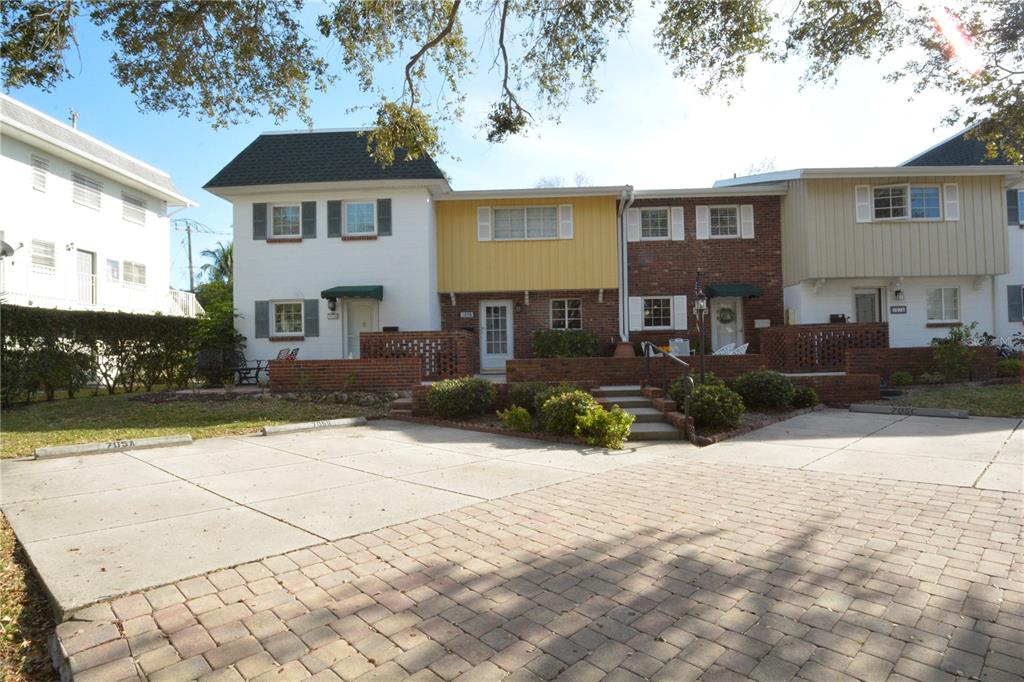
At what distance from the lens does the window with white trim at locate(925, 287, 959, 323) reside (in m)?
16.7

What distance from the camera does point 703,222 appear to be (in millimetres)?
17078

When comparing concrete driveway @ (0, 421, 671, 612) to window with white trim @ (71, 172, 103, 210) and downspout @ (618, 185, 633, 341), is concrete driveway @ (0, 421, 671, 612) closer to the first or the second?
downspout @ (618, 185, 633, 341)

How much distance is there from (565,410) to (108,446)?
6.16 metres

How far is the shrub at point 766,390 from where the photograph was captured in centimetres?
1014

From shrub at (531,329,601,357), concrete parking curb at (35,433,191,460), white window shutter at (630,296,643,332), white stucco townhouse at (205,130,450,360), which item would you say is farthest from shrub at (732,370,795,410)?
concrete parking curb at (35,433,191,460)

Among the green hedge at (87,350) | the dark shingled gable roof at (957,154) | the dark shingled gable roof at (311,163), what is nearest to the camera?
the green hedge at (87,350)

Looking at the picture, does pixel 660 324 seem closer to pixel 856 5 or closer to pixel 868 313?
pixel 868 313

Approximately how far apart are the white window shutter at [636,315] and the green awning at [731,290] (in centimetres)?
201

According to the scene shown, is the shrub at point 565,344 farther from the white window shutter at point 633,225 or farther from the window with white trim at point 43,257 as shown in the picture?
the window with white trim at point 43,257

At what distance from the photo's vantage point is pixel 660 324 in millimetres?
16969

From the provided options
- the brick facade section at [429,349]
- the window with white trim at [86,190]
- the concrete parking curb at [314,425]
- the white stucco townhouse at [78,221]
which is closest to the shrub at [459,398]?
the concrete parking curb at [314,425]

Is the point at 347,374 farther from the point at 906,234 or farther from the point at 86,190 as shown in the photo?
the point at 906,234

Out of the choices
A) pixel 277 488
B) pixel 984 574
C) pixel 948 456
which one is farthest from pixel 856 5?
pixel 277 488

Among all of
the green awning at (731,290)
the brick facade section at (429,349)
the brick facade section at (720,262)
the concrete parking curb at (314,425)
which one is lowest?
the concrete parking curb at (314,425)
